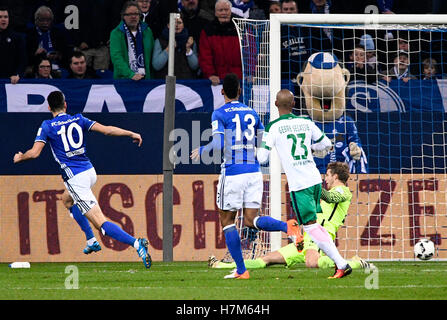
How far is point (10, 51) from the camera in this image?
14523 mm

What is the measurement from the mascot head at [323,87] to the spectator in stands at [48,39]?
152 inches

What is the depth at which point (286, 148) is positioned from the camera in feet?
29.8

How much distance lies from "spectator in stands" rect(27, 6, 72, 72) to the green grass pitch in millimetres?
4479

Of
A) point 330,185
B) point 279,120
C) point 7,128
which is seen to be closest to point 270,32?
point 330,185

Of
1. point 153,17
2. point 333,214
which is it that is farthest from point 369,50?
point 333,214

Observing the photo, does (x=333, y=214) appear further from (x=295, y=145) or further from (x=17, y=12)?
(x=17, y=12)

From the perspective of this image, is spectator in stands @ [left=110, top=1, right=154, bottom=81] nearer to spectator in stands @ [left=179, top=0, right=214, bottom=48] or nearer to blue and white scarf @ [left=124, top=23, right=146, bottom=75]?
blue and white scarf @ [left=124, top=23, right=146, bottom=75]

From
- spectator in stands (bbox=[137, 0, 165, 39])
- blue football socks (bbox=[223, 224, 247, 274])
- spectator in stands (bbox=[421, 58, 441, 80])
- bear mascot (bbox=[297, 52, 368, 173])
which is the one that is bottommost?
blue football socks (bbox=[223, 224, 247, 274])

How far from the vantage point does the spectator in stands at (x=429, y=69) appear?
14297 mm

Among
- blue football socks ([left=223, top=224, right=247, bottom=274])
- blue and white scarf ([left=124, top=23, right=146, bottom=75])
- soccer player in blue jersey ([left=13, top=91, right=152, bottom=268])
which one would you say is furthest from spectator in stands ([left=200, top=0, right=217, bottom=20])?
blue football socks ([left=223, top=224, right=247, bottom=274])

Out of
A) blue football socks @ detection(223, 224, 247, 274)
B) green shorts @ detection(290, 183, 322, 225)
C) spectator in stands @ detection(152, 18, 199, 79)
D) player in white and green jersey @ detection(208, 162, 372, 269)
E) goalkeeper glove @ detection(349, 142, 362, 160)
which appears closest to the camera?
green shorts @ detection(290, 183, 322, 225)

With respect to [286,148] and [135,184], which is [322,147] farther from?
[135,184]

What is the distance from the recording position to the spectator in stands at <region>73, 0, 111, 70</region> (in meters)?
14.9

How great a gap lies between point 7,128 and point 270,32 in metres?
4.05
